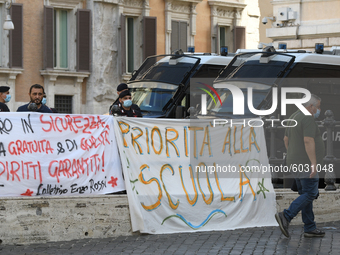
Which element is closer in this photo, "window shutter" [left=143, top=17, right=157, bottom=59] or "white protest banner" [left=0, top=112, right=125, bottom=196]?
"white protest banner" [left=0, top=112, right=125, bottom=196]

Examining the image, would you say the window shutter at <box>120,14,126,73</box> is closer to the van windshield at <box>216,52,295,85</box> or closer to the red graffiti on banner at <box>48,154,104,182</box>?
the van windshield at <box>216,52,295,85</box>

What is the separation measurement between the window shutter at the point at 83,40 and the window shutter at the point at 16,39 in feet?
7.25

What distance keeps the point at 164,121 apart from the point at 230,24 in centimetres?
2409

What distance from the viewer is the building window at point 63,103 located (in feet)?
89.7

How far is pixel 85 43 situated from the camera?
90.2 ft

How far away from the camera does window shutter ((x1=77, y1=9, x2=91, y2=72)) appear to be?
27.3 metres

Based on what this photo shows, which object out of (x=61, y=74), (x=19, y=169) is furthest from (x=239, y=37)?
(x=19, y=169)

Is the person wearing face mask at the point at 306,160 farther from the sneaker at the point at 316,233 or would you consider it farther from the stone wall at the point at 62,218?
the stone wall at the point at 62,218

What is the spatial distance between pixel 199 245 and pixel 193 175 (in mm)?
1590

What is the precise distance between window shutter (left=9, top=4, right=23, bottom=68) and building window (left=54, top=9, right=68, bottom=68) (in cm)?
155

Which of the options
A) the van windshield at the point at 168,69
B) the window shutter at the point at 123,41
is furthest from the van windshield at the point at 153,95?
the window shutter at the point at 123,41

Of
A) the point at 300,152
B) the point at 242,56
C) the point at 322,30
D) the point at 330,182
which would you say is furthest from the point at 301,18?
the point at 300,152

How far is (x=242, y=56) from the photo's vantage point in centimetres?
1683

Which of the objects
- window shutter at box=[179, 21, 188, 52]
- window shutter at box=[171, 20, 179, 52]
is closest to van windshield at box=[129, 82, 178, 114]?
window shutter at box=[171, 20, 179, 52]
